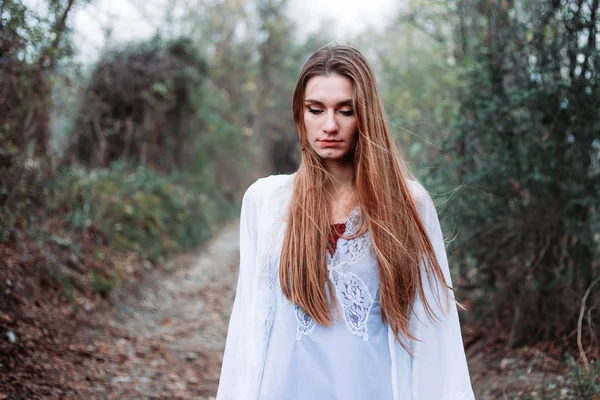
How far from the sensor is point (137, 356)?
5.46 m

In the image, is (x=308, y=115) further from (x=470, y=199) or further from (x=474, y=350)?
(x=474, y=350)

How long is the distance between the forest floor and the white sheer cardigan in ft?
5.86

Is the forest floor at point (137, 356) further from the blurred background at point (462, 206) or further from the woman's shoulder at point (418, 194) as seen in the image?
the woman's shoulder at point (418, 194)

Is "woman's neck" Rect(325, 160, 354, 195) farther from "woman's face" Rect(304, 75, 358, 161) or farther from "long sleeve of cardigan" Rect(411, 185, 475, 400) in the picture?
"long sleeve of cardigan" Rect(411, 185, 475, 400)

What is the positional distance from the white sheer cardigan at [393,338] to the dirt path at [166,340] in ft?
8.47

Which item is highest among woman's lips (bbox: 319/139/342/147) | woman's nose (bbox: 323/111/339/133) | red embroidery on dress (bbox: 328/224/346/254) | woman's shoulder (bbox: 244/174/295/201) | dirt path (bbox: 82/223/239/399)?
woman's nose (bbox: 323/111/339/133)

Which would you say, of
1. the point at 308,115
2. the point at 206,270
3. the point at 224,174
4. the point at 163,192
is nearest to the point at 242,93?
the point at 224,174

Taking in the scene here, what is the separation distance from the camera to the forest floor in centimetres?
406

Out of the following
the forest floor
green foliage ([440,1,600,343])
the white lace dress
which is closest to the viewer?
the white lace dress

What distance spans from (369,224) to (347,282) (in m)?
0.24

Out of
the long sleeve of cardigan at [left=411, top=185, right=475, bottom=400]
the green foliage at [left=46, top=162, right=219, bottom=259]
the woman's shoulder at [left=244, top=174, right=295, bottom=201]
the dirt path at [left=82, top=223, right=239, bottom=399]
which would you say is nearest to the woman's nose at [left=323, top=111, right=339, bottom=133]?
the woman's shoulder at [left=244, top=174, right=295, bottom=201]

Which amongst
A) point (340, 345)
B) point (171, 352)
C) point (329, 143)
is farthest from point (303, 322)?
point (171, 352)

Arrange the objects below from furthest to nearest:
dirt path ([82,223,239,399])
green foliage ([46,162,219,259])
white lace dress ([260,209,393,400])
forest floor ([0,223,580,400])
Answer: green foliage ([46,162,219,259]) < dirt path ([82,223,239,399]) < forest floor ([0,223,580,400]) < white lace dress ([260,209,393,400])

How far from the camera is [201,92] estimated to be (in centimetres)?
1466
